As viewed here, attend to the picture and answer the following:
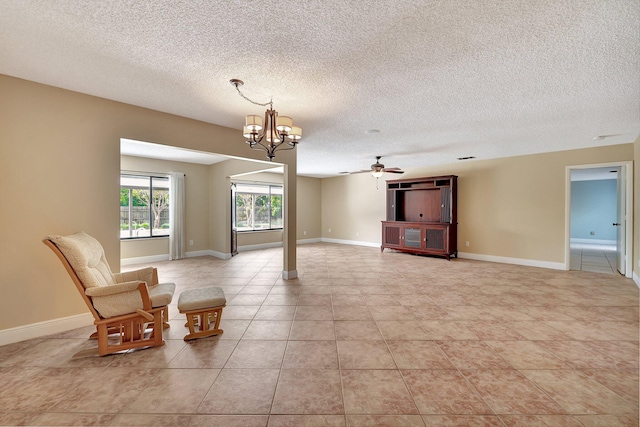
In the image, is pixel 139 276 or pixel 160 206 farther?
pixel 160 206

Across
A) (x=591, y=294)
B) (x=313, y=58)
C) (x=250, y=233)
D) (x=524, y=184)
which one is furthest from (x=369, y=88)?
(x=250, y=233)

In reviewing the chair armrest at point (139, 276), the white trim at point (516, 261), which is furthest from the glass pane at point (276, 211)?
the chair armrest at point (139, 276)

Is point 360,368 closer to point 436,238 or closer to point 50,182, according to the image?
point 50,182

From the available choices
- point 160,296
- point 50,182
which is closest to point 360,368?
point 160,296

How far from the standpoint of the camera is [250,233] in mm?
8008

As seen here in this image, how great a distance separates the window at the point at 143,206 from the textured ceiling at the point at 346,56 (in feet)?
13.5

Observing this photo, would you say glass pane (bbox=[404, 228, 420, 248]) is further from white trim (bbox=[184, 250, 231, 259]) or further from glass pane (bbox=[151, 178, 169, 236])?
glass pane (bbox=[151, 178, 169, 236])

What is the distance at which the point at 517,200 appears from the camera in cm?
594

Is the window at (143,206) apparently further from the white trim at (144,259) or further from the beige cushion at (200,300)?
the beige cushion at (200,300)

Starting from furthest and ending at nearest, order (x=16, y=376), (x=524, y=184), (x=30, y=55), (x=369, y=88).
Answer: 1. (x=524, y=184)
2. (x=369, y=88)
3. (x=30, y=55)
4. (x=16, y=376)

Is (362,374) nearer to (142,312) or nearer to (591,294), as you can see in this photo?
(142,312)

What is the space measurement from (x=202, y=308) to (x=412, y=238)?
593 cm

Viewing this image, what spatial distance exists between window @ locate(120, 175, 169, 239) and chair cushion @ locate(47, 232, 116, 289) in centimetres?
445

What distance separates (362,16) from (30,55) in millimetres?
2720
